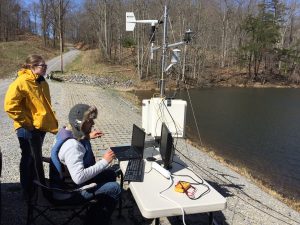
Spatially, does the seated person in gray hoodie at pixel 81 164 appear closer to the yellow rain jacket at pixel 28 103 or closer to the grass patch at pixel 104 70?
the yellow rain jacket at pixel 28 103

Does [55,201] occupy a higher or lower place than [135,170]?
lower

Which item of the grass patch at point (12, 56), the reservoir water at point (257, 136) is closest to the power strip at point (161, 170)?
the reservoir water at point (257, 136)

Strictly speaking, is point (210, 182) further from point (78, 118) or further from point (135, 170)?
point (78, 118)

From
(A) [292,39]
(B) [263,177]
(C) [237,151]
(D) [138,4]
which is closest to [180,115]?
(B) [263,177]

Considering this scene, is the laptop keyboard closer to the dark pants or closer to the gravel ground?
the gravel ground

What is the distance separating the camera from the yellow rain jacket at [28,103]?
446 centimetres

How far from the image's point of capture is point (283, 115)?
21344mm

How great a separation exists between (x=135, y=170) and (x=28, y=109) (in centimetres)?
165

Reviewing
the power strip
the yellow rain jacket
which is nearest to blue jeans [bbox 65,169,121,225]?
the power strip

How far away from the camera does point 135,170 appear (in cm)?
406

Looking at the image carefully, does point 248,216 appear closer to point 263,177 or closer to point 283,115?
point 263,177

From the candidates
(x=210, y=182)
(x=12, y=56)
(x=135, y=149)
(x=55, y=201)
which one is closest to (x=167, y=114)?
(x=135, y=149)

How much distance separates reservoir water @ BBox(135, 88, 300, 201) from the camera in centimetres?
1057

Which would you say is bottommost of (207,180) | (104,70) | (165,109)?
(104,70)
